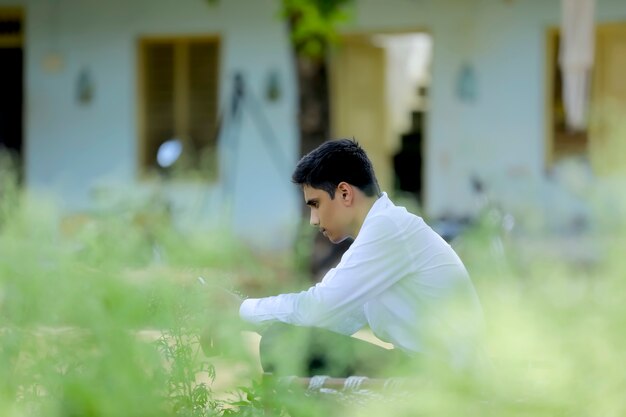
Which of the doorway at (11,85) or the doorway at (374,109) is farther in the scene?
the doorway at (11,85)

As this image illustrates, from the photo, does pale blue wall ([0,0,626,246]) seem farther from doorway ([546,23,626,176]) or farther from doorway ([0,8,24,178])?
doorway ([0,8,24,178])

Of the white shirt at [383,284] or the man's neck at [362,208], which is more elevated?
the man's neck at [362,208]

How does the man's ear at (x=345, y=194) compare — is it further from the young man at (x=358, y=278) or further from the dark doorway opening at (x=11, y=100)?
the dark doorway opening at (x=11, y=100)

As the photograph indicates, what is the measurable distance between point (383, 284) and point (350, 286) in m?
0.09

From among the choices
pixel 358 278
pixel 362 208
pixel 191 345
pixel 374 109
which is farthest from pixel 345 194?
pixel 374 109

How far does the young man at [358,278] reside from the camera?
2.97 metres

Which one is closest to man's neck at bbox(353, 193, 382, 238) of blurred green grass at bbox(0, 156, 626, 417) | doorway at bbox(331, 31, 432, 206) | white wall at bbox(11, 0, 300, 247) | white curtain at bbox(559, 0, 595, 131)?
blurred green grass at bbox(0, 156, 626, 417)

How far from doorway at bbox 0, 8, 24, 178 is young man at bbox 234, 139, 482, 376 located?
970 cm

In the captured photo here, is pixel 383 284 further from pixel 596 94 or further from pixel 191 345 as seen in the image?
pixel 596 94

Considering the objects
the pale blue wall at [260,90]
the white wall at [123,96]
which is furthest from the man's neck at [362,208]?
the white wall at [123,96]

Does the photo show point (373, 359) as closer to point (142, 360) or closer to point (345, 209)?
point (345, 209)

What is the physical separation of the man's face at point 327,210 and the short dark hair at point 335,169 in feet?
0.05

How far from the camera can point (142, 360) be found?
1831 millimetres

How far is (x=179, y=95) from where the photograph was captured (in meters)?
11.9
